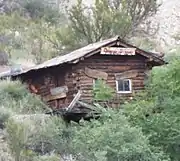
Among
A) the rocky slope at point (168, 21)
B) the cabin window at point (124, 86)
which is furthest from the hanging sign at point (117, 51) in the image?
the rocky slope at point (168, 21)

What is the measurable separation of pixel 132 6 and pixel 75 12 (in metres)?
5.58

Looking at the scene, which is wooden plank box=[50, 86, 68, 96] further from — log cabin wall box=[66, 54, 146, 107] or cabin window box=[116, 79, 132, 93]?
cabin window box=[116, 79, 132, 93]

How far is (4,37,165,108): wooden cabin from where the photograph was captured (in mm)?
24031

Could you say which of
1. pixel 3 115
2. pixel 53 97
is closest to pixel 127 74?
pixel 53 97

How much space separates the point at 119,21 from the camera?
120ft

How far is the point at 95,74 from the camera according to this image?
79.9 feet

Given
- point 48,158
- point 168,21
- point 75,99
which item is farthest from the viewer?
point 168,21

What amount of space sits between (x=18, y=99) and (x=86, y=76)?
314 cm

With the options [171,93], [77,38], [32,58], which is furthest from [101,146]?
[32,58]

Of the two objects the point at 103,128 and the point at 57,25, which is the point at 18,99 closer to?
the point at 103,128

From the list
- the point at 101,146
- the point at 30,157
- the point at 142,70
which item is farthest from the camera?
the point at 142,70

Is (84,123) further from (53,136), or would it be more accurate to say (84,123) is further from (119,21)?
(119,21)

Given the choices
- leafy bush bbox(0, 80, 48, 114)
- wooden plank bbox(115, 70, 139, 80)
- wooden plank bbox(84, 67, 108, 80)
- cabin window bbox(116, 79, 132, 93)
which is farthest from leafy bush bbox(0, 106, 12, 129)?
wooden plank bbox(115, 70, 139, 80)

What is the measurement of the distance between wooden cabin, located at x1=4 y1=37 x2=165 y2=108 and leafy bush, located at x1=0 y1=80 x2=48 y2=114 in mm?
952
